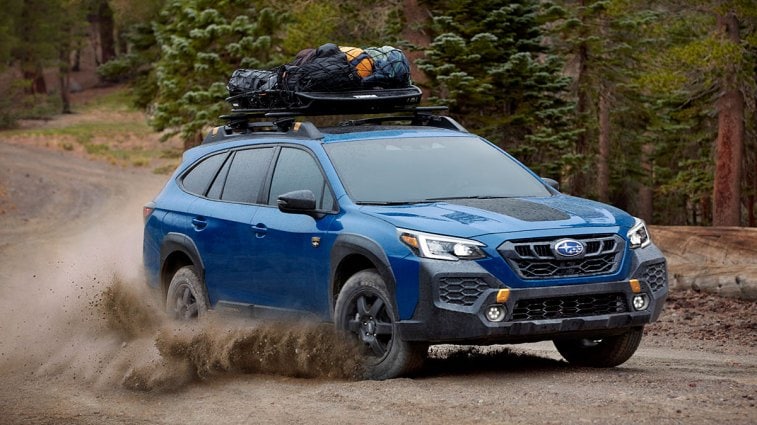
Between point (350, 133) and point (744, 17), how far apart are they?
16874mm

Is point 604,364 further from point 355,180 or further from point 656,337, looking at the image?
point 656,337

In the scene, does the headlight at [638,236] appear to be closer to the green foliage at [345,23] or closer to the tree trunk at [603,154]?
the green foliage at [345,23]

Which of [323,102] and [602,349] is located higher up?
[323,102]

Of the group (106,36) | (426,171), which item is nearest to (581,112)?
(426,171)

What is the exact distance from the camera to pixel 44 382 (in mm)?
9477

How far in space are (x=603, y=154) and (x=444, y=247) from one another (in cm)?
2899

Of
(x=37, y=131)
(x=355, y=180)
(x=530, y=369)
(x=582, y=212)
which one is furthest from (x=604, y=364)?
(x=37, y=131)

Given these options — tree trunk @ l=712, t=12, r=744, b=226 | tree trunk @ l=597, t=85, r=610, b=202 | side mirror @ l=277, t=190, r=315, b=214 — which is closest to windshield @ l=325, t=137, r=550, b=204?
side mirror @ l=277, t=190, r=315, b=214

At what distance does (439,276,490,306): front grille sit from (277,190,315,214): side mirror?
4.29ft

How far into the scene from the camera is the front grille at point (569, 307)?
25.7 ft

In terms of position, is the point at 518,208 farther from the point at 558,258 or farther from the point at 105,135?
the point at 105,135

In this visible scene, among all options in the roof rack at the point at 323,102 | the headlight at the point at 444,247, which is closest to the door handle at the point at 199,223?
the roof rack at the point at 323,102

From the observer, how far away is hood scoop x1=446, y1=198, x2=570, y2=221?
8.08 meters

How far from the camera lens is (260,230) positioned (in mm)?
9172
